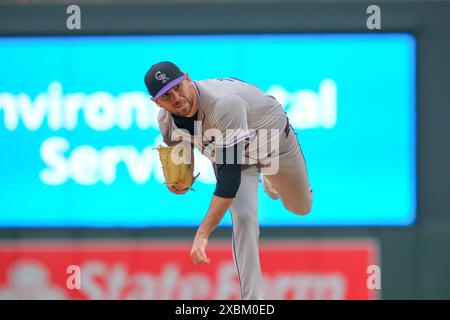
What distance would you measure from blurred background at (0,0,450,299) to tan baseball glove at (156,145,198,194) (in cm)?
190

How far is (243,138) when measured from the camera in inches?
188

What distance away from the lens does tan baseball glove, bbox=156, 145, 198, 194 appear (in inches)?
206

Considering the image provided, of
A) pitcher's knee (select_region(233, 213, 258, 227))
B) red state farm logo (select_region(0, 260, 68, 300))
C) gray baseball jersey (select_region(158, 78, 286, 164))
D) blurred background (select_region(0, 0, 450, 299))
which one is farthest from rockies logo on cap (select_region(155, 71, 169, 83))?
red state farm logo (select_region(0, 260, 68, 300))

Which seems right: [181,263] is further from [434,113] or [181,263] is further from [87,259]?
[434,113]

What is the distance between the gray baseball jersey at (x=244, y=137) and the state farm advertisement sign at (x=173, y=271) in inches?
74.1

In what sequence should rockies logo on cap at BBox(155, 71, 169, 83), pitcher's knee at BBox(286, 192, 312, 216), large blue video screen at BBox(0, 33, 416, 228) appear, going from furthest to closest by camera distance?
1. large blue video screen at BBox(0, 33, 416, 228)
2. pitcher's knee at BBox(286, 192, 312, 216)
3. rockies logo on cap at BBox(155, 71, 169, 83)

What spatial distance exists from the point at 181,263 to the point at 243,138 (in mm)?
2529

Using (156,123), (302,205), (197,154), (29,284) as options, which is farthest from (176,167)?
(29,284)

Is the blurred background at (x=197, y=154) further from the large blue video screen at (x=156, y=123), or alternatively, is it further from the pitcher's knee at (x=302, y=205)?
the pitcher's knee at (x=302, y=205)

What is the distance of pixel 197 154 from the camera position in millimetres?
7168

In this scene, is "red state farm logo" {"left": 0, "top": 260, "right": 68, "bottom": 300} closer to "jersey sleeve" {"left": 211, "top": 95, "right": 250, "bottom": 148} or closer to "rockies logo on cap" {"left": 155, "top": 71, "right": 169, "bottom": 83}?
"jersey sleeve" {"left": 211, "top": 95, "right": 250, "bottom": 148}

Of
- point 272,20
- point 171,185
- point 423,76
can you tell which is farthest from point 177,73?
point 423,76

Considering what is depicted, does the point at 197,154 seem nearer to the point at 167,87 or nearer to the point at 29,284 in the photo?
the point at 29,284

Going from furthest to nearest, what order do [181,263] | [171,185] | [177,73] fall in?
[181,263] < [171,185] < [177,73]
